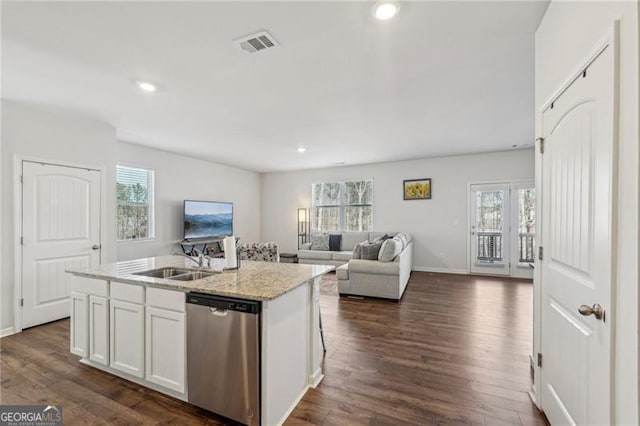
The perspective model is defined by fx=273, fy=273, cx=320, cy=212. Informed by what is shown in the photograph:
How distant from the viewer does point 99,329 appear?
7.67 ft

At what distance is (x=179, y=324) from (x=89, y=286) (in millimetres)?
1122

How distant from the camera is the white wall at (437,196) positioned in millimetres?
5969

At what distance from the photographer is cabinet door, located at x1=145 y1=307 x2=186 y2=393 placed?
1932 millimetres

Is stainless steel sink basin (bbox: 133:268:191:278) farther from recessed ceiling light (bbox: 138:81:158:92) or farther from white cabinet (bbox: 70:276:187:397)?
recessed ceiling light (bbox: 138:81:158:92)

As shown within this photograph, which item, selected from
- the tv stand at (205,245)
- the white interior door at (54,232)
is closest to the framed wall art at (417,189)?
the tv stand at (205,245)

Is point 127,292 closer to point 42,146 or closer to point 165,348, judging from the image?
point 165,348

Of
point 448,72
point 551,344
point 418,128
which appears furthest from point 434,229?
point 551,344

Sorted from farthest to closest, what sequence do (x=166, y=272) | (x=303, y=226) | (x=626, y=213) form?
(x=303, y=226) → (x=166, y=272) → (x=626, y=213)

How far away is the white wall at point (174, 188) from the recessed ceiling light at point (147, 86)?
2690mm

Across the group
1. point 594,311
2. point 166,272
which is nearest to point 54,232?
point 166,272

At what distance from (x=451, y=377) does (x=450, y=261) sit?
453 cm

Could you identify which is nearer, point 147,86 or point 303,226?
point 147,86

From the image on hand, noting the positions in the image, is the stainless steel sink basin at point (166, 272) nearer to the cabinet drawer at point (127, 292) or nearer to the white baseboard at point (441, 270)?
the cabinet drawer at point (127, 292)

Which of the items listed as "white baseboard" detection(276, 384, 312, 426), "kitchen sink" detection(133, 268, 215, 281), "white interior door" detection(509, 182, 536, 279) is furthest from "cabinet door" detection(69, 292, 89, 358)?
"white interior door" detection(509, 182, 536, 279)
